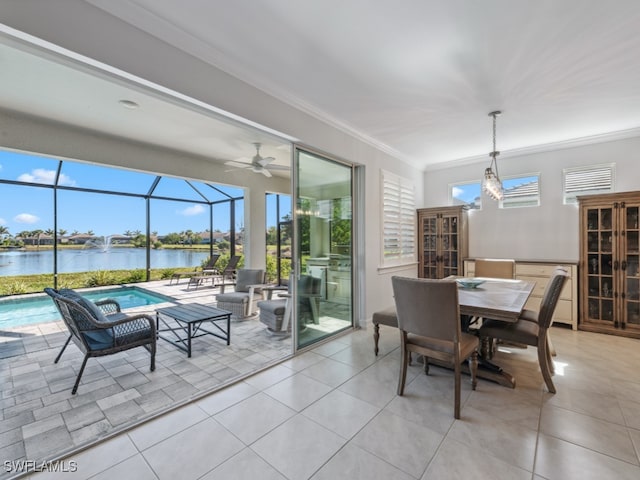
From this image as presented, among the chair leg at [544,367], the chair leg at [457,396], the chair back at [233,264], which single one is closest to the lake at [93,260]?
the chair back at [233,264]

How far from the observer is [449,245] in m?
5.11

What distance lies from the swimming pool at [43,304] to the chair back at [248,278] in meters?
2.05

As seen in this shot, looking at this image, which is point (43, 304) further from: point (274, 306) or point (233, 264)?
point (274, 306)

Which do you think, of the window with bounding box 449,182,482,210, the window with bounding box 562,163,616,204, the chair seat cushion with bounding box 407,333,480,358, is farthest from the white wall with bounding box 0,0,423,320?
the window with bounding box 562,163,616,204

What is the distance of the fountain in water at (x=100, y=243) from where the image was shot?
739 centimetres

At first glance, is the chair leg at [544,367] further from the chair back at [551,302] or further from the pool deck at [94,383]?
the pool deck at [94,383]

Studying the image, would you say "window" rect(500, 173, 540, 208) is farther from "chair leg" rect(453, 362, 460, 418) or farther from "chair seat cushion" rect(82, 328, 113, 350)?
"chair seat cushion" rect(82, 328, 113, 350)

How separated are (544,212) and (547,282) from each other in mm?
1198

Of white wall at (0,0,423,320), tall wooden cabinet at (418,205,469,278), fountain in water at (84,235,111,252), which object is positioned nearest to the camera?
white wall at (0,0,423,320)

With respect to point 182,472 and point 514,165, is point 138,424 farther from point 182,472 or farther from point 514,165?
point 514,165

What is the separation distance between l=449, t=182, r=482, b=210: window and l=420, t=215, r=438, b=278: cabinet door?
24.6 inches

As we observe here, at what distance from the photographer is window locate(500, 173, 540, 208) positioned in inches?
182

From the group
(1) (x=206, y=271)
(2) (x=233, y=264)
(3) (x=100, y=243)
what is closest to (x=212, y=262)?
(1) (x=206, y=271)

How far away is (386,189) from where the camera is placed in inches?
182
